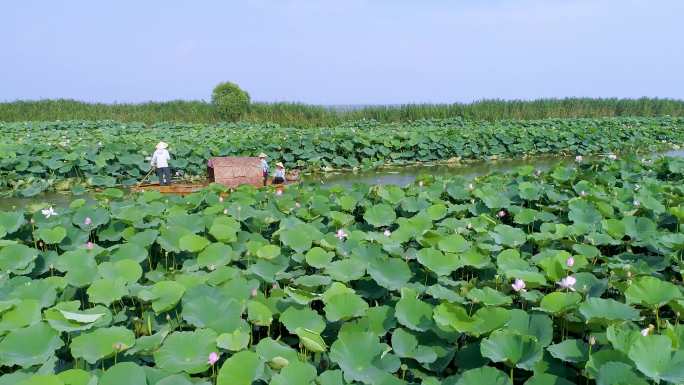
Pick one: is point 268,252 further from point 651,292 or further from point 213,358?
point 651,292

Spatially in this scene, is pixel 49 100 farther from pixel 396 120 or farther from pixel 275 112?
pixel 396 120

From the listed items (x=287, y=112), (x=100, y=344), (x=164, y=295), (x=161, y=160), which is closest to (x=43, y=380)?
(x=100, y=344)

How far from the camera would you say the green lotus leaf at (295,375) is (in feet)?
5.04

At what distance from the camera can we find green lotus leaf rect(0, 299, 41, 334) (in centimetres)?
183

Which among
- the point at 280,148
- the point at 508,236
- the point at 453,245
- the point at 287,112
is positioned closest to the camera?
the point at 453,245

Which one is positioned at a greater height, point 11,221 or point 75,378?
point 11,221

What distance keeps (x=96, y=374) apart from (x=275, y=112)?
1912cm

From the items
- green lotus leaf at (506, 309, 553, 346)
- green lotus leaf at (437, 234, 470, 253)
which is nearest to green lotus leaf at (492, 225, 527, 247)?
green lotus leaf at (437, 234, 470, 253)

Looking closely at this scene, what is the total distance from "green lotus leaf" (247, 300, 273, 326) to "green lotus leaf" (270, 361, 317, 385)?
1.20 ft

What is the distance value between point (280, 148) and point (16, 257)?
8128mm

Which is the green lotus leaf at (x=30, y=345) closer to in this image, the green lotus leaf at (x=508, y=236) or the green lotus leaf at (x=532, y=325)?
the green lotus leaf at (x=532, y=325)

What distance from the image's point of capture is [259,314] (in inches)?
76.1

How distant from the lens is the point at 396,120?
66.8ft

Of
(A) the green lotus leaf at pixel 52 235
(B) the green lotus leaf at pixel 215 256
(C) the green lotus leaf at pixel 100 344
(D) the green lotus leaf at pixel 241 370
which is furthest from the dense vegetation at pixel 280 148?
(D) the green lotus leaf at pixel 241 370
